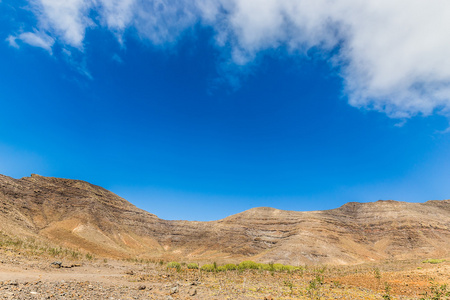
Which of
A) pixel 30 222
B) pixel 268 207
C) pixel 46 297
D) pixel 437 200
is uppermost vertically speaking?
pixel 437 200

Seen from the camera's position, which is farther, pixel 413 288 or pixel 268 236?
pixel 268 236

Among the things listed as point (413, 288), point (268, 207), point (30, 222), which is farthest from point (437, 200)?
point (30, 222)

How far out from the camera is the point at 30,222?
59656 mm

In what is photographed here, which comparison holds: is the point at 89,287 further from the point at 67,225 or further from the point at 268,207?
the point at 268,207

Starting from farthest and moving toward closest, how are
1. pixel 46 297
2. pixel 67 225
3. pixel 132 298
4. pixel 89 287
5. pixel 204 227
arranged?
pixel 204 227, pixel 67 225, pixel 89 287, pixel 132 298, pixel 46 297

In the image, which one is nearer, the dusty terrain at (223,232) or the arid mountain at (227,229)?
the dusty terrain at (223,232)

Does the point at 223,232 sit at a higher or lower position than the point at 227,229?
lower

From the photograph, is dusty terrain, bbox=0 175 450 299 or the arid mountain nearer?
dusty terrain, bbox=0 175 450 299

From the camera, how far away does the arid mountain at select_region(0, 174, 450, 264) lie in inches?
2458

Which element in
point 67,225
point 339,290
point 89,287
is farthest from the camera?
point 67,225

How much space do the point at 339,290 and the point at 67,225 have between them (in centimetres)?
7058

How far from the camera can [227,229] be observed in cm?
9056

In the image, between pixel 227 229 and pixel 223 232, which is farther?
pixel 227 229

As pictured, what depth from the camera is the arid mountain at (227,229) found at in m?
62.4
